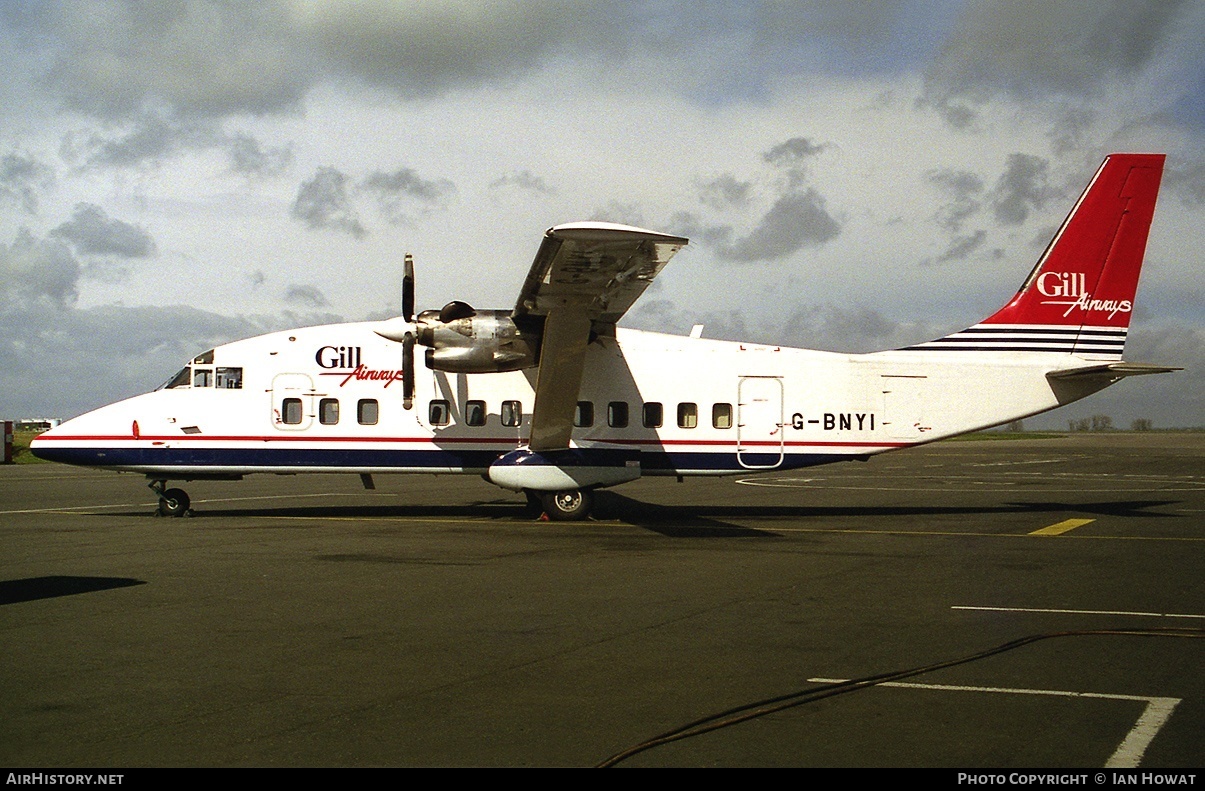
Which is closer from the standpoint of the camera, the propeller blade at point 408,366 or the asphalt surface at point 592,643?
the asphalt surface at point 592,643

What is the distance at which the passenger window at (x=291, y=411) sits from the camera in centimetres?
1917

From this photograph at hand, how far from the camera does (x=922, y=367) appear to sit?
19.6 metres

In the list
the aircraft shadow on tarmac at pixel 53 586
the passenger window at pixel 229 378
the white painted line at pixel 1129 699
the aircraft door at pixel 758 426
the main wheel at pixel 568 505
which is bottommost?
the white painted line at pixel 1129 699

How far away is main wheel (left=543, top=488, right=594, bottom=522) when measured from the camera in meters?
18.7

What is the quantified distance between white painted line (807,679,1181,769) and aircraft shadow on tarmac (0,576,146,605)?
7.65 meters

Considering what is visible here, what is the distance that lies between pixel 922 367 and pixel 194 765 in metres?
17.0

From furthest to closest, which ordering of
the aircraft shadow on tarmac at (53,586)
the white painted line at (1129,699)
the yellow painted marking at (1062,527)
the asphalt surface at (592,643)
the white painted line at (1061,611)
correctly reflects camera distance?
the yellow painted marking at (1062,527), the aircraft shadow on tarmac at (53,586), the white painted line at (1061,611), the asphalt surface at (592,643), the white painted line at (1129,699)

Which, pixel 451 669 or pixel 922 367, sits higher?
pixel 922 367

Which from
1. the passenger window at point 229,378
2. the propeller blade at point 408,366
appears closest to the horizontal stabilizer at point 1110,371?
the propeller blade at point 408,366

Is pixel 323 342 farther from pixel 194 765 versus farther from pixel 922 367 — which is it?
pixel 194 765

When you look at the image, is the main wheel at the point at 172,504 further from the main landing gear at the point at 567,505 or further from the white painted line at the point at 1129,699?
the white painted line at the point at 1129,699

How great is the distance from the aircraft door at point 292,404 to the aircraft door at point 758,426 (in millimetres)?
8269
